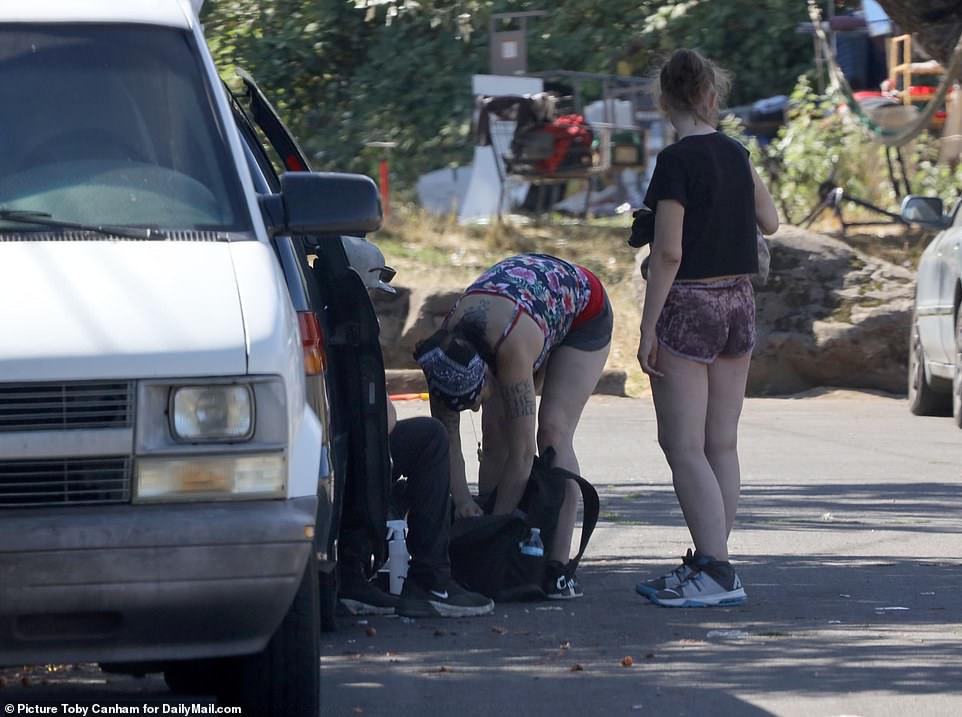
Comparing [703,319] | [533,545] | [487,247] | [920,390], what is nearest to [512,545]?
[533,545]

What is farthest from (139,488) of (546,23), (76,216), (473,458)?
(546,23)

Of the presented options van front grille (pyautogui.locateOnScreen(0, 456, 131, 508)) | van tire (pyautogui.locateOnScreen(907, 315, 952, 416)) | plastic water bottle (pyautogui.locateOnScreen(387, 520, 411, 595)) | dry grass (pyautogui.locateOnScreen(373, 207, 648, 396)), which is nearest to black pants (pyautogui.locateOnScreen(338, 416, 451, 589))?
plastic water bottle (pyautogui.locateOnScreen(387, 520, 411, 595))

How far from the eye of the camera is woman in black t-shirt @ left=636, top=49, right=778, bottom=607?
6207 millimetres

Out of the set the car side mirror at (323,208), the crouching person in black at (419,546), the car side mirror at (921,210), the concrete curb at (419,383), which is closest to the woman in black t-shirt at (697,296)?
the crouching person in black at (419,546)

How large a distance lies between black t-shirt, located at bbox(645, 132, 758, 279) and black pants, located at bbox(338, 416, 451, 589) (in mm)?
1078

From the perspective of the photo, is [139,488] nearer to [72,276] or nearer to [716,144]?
[72,276]

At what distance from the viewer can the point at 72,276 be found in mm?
4078

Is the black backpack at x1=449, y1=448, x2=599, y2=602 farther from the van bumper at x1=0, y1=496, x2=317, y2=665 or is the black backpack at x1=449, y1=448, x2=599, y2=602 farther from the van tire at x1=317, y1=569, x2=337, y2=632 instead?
the van bumper at x1=0, y1=496, x2=317, y2=665

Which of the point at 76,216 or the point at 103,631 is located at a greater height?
the point at 76,216

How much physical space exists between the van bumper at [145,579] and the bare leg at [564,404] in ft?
8.75

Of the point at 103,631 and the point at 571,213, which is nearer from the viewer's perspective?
the point at 103,631

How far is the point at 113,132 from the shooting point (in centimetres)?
468

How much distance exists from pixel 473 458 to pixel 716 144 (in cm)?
518

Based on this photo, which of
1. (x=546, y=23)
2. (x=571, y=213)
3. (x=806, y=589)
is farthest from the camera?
(x=571, y=213)
